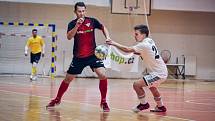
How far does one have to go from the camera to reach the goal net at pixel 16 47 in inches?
912

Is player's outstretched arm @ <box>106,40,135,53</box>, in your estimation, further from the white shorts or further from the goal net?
the goal net

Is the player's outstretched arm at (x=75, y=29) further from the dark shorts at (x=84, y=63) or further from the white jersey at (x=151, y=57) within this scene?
the white jersey at (x=151, y=57)

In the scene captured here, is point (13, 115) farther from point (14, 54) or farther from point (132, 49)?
point (14, 54)

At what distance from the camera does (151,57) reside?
28.6ft

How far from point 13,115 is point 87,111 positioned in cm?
153

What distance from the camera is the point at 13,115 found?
24.0 feet

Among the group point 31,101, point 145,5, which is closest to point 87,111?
point 31,101

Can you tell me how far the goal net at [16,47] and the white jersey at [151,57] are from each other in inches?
600

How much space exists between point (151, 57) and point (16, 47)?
15.6 meters

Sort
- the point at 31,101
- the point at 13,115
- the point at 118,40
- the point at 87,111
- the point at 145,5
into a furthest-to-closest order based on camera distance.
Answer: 1. the point at 118,40
2. the point at 145,5
3. the point at 31,101
4. the point at 87,111
5. the point at 13,115

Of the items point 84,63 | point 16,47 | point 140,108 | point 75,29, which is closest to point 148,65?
point 140,108

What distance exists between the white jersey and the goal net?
600 inches

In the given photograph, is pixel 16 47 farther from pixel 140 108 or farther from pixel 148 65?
pixel 140 108

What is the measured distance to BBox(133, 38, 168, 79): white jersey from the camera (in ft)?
28.3
